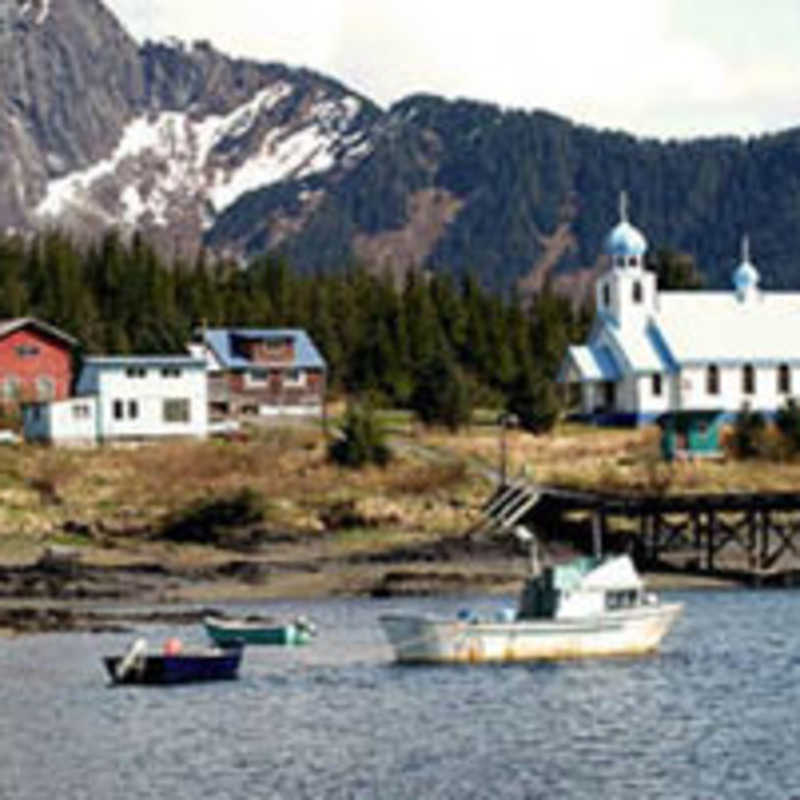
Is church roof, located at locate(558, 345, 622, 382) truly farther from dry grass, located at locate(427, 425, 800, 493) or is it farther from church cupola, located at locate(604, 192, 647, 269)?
dry grass, located at locate(427, 425, 800, 493)

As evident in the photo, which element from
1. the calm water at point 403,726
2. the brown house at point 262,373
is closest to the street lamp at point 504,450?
the brown house at point 262,373

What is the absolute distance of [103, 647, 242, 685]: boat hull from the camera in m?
74.8

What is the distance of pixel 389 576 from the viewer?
104m

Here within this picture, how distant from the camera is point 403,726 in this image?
218 feet

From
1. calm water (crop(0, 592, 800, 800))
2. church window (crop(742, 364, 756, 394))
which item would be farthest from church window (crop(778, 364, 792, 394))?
calm water (crop(0, 592, 800, 800))

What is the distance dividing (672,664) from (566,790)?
74.6ft

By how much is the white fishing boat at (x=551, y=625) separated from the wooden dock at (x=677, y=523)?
2643 centimetres

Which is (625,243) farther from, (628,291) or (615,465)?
(615,465)

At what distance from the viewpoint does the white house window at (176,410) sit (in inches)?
5418

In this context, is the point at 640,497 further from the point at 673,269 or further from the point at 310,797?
the point at 673,269

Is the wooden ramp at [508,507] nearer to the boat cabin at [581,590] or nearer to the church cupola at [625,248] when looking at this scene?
the boat cabin at [581,590]

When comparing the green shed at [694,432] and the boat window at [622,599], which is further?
the green shed at [694,432]

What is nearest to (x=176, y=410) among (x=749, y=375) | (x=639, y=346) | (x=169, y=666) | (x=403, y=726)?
(x=639, y=346)

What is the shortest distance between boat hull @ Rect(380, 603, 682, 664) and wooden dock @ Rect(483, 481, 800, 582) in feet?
86.8
